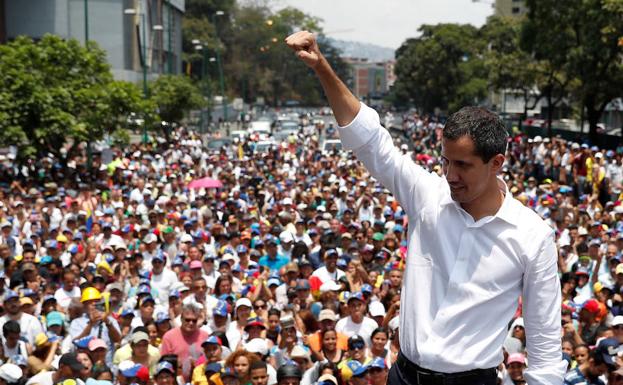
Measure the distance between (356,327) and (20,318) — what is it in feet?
10.8

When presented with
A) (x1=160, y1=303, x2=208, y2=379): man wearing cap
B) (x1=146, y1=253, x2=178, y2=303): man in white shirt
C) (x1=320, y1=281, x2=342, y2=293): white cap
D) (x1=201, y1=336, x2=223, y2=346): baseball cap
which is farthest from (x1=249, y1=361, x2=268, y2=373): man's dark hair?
(x1=146, y1=253, x2=178, y2=303): man in white shirt

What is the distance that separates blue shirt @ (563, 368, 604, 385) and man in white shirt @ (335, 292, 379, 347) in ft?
6.69

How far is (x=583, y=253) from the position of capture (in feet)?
42.0

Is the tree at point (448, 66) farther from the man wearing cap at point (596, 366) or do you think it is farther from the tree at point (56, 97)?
the man wearing cap at point (596, 366)

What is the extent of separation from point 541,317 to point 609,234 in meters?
11.4

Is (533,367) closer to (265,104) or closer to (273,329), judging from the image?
(273,329)

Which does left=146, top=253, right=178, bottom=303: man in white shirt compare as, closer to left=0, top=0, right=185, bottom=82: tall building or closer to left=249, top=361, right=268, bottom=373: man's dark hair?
left=249, top=361, right=268, bottom=373: man's dark hair

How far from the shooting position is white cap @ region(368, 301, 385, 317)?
31.9 ft

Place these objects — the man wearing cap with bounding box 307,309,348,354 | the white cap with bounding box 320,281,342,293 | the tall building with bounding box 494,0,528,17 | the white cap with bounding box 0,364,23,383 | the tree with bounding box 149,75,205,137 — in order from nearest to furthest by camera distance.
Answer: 1. the white cap with bounding box 0,364,23,383
2. the man wearing cap with bounding box 307,309,348,354
3. the white cap with bounding box 320,281,342,293
4. the tree with bounding box 149,75,205,137
5. the tall building with bounding box 494,0,528,17

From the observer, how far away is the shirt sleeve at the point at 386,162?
2.98m

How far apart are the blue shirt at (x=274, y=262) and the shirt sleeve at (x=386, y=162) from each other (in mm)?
9790

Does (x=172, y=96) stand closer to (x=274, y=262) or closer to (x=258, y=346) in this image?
(x=274, y=262)

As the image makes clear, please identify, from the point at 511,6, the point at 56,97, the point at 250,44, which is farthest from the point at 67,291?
the point at 511,6

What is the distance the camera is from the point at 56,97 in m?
27.3
